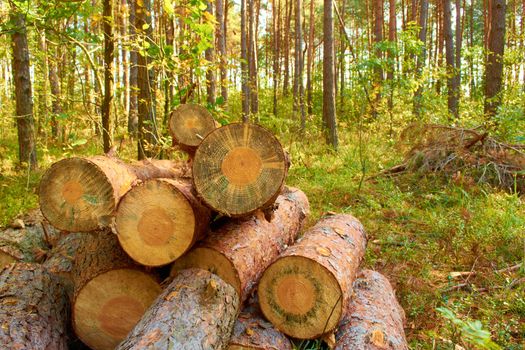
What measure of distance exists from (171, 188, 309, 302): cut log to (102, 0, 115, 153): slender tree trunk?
2.80 metres

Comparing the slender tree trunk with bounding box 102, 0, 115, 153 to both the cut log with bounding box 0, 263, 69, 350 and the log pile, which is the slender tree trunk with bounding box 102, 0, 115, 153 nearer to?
the log pile

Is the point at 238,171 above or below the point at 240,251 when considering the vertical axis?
above

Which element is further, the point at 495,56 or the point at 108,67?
the point at 495,56

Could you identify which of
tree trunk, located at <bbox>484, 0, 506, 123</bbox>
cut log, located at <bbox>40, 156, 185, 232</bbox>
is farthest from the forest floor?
tree trunk, located at <bbox>484, 0, 506, 123</bbox>

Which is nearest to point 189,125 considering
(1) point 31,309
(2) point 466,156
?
(1) point 31,309

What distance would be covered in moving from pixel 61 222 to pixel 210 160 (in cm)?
118

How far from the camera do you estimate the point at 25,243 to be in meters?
3.85

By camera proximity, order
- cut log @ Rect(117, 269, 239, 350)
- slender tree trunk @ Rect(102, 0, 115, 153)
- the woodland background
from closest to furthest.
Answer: cut log @ Rect(117, 269, 239, 350), the woodland background, slender tree trunk @ Rect(102, 0, 115, 153)

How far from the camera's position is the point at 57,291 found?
2.99m

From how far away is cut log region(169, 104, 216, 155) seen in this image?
15.8ft

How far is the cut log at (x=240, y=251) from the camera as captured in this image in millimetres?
2816

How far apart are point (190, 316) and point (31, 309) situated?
3.80ft

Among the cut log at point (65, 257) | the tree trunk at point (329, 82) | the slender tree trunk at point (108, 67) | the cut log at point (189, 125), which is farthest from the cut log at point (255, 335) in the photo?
the tree trunk at point (329, 82)

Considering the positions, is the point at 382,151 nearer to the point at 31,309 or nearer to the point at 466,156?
the point at 466,156
